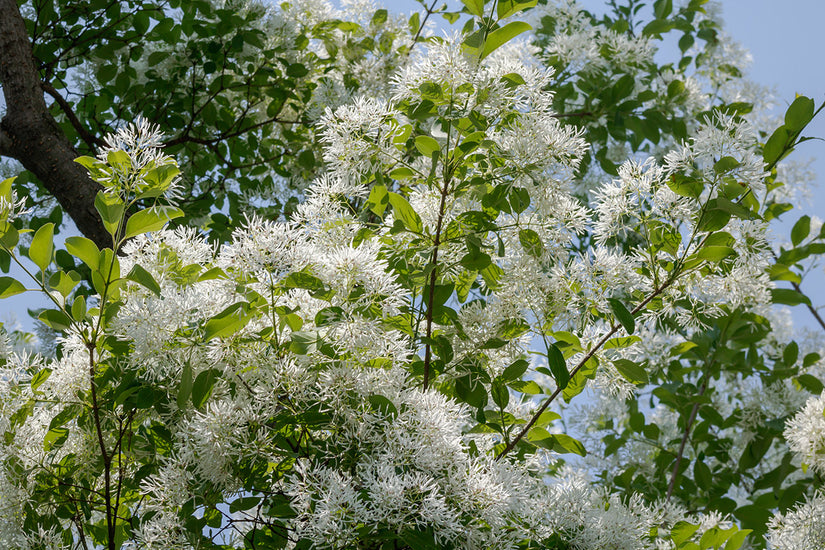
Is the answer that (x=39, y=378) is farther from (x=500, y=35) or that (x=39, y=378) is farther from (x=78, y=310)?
(x=500, y=35)

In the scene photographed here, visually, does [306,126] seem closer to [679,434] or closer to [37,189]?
[37,189]

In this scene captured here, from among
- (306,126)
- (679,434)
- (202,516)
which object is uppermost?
(306,126)

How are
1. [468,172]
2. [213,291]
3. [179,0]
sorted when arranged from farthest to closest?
[179,0], [468,172], [213,291]

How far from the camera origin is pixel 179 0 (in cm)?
288

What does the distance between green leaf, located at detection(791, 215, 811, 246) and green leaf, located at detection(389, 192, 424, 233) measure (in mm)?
2064

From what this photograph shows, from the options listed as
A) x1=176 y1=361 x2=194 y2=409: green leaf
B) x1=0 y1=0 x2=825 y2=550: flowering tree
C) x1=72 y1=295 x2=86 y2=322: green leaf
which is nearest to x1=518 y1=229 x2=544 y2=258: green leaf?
x1=0 y1=0 x2=825 y2=550: flowering tree

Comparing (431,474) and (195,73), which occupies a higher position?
(195,73)

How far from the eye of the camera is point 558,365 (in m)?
1.23

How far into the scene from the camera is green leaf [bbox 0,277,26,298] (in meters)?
1.15

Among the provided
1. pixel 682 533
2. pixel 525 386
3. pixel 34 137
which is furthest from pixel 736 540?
pixel 34 137

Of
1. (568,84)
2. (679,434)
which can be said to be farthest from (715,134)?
(679,434)

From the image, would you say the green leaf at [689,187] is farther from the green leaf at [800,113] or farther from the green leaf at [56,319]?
the green leaf at [56,319]

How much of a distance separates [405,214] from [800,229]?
211cm

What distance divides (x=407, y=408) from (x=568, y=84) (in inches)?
87.0
